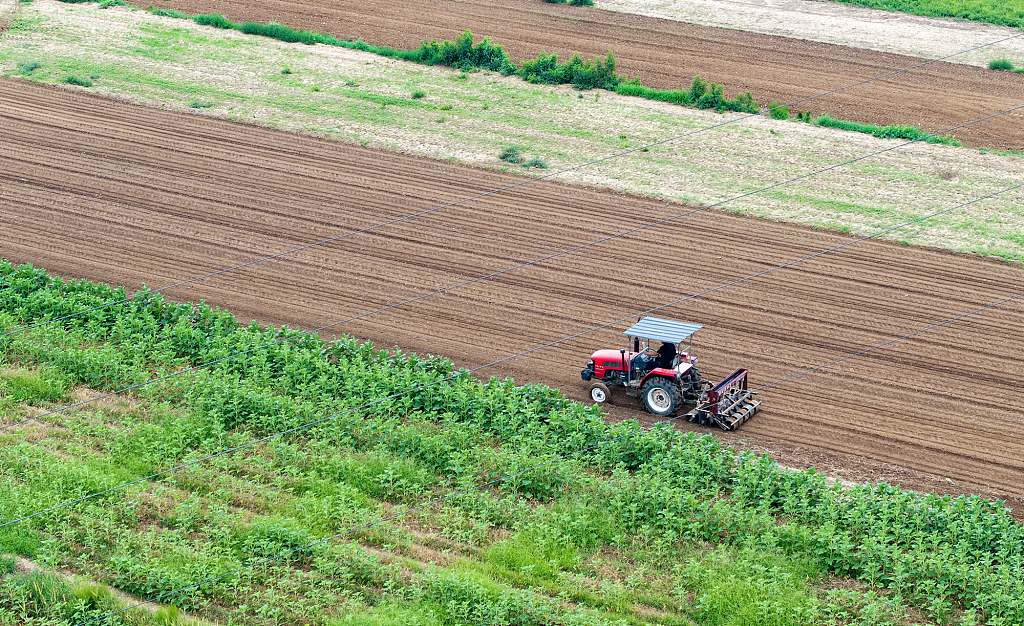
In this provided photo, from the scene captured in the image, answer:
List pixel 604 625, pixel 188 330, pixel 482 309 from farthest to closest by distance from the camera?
pixel 482 309 → pixel 188 330 → pixel 604 625

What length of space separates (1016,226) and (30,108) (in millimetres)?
30690

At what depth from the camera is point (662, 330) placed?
22.1 metres

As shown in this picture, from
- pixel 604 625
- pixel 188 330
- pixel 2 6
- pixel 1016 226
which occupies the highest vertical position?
pixel 2 6

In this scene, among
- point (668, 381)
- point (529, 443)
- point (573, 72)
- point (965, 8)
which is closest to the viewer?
point (529, 443)

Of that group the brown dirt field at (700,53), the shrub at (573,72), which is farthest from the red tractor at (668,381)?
the shrub at (573,72)

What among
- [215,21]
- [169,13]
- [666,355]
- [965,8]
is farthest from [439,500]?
[965,8]

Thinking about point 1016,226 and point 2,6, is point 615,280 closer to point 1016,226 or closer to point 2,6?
point 1016,226

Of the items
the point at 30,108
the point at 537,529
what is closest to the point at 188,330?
the point at 537,529

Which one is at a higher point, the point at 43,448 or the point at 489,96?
Result: the point at 489,96

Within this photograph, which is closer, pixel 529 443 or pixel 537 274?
pixel 529 443

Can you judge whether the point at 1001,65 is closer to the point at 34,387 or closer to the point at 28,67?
the point at 28,67

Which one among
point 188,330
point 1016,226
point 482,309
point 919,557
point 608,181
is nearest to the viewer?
point 919,557

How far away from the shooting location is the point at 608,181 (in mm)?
33312

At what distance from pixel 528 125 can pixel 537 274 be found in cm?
1051
